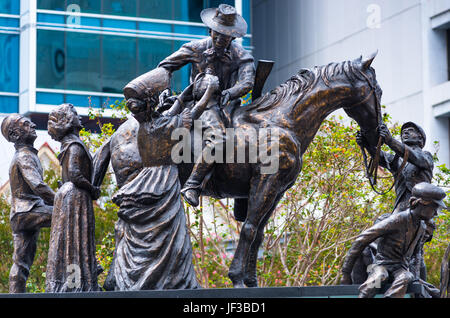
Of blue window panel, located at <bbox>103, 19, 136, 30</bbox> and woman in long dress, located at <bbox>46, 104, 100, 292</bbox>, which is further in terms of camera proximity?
blue window panel, located at <bbox>103, 19, 136, 30</bbox>

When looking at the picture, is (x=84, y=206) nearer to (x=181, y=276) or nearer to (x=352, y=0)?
(x=181, y=276)

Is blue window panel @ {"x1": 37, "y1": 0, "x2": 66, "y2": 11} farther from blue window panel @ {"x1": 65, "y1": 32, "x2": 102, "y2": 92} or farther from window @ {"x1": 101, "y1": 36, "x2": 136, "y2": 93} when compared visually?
window @ {"x1": 101, "y1": 36, "x2": 136, "y2": 93}

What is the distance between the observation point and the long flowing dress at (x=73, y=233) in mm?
11148

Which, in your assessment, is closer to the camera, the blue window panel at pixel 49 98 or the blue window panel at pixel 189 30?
the blue window panel at pixel 49 98

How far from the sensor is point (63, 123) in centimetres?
1145

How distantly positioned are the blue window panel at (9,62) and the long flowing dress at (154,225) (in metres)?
26.7

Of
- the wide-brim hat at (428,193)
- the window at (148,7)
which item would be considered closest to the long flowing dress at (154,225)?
the wide-brim hat at (428,193)

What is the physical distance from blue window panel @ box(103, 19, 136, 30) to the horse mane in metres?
25.7

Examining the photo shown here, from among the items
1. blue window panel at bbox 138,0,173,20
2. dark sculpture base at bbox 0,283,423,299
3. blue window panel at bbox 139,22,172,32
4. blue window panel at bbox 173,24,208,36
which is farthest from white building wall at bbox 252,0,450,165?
dark sculpture base at bbox 0,283,423,299

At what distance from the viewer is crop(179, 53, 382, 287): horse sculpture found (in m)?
11.2

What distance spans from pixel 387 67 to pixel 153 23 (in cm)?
827

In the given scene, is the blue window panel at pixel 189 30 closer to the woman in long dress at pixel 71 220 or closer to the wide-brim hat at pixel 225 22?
the wide-brim hat at pixel 225 22

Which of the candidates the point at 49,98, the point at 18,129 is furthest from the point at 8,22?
the point at 18,129

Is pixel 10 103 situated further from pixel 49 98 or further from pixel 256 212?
pixel 256 212
